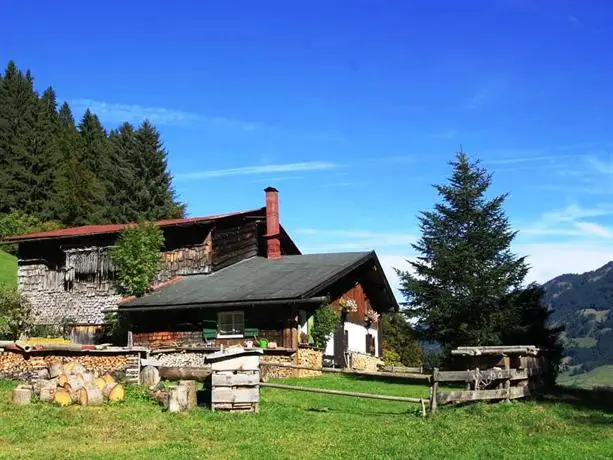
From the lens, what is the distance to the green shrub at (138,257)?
3219cm

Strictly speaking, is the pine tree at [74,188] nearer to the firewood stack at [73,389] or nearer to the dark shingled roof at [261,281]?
the dark shingled roof at [261,281]

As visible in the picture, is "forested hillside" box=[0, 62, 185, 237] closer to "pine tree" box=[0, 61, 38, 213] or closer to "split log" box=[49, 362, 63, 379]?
"pine tree" box=[0, 61, 38, 213]

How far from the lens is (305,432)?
12.4 m

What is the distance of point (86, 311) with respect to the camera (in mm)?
35125

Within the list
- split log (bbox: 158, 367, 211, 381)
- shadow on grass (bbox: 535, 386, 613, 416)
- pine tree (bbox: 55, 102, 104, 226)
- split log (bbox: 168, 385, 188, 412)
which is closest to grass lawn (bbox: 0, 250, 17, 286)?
pine tree (bbox: 55, 102, 104, 226)

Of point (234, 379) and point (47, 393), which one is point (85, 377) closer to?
point (47, 393)

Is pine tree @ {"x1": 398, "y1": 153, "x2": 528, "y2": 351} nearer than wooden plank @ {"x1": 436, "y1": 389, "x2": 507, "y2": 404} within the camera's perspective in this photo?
No

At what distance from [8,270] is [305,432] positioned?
1660 inches

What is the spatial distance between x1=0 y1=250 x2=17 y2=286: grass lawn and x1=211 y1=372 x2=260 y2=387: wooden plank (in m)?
34.0

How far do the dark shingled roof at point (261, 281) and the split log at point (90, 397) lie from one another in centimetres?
1102

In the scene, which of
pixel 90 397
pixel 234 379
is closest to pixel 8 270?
pixel 90 397

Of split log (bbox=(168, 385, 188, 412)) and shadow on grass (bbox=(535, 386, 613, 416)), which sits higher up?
split log (bbox=(168, 385, 188, 412))

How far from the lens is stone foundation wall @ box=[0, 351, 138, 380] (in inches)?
747

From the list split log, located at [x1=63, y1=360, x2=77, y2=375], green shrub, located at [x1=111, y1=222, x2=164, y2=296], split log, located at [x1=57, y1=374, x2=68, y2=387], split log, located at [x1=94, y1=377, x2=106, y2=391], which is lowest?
split log, located at [x1=94, y1=377, x2=106, y2=391]
